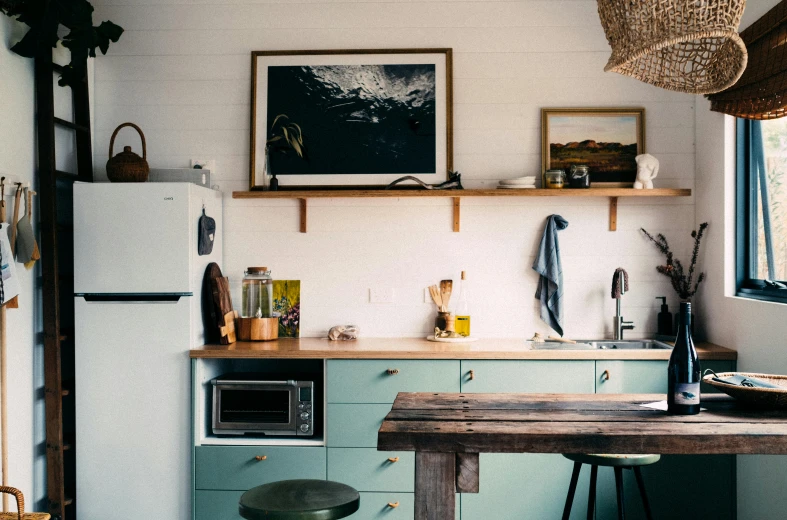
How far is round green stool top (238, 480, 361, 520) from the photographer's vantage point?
2.23 meters

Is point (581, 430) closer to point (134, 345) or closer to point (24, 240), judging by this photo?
point (134, 345)

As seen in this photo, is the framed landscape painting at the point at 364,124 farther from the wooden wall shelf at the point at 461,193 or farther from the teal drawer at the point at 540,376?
the teal drawer at the point at 540,376

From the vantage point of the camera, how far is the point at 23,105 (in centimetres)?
329

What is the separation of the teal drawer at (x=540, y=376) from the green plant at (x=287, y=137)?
5.06ft

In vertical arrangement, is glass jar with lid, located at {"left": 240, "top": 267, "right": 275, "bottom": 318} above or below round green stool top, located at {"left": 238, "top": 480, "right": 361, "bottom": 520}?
above

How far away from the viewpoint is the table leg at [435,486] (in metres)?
1.81

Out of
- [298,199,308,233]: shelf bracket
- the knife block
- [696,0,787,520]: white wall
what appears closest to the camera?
[696,0,787,520]: white wall

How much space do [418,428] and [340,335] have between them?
1916mm

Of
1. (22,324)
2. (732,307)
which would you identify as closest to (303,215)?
(22,324)

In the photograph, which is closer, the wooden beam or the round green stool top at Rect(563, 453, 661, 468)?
the wooden beam

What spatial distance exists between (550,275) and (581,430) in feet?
6.53

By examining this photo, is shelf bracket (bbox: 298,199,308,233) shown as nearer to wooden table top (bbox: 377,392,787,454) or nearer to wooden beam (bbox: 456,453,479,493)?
wooden table top (bbox: 377,392,787,454)

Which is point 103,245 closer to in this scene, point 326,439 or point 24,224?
point 24,224

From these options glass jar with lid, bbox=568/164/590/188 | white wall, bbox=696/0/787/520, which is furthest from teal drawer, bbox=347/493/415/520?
glass jar with lid, bbox=568/164/590/188
